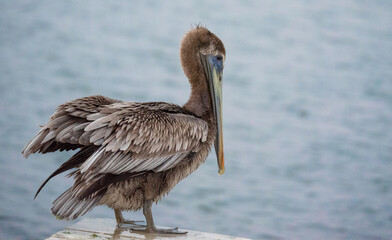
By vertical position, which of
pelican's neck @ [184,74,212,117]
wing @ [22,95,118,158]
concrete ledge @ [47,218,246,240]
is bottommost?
concrete ledge @ [47,218,246,240]

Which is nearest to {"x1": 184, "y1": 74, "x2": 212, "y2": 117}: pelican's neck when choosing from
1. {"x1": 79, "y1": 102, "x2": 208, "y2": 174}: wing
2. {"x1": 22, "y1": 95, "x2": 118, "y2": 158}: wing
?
{"x1": 79, "y1": 102, "x2": 208, "y2": 174}: wing

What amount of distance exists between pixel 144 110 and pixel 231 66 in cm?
688

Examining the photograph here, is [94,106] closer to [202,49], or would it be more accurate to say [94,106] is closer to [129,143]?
[129,143]

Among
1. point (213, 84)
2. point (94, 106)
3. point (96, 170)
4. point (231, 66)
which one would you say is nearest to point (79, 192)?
point (96, 170)

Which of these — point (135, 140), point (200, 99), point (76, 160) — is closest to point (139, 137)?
point (135, 140)

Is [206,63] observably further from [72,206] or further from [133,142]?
[72,206]

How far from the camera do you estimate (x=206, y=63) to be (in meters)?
2.59

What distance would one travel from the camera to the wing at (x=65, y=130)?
2.31 metres

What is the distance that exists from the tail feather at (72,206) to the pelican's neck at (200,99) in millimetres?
612

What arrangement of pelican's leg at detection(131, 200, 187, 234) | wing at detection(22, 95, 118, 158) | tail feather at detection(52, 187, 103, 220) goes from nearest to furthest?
tail feather at detection(52, 187, 103, 220) < wing at detection(22, 95, 118, 158) < pelican's leg at detection(131, 200, 187, 234)

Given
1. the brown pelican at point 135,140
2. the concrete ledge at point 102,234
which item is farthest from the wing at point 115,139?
the concrete ledge at point 102,234

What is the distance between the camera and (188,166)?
2482 millimetres

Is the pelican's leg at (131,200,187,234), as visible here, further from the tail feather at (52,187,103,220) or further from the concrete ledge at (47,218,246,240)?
the tail feather at (52,187,103,220)

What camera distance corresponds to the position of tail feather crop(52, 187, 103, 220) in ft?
7.24
